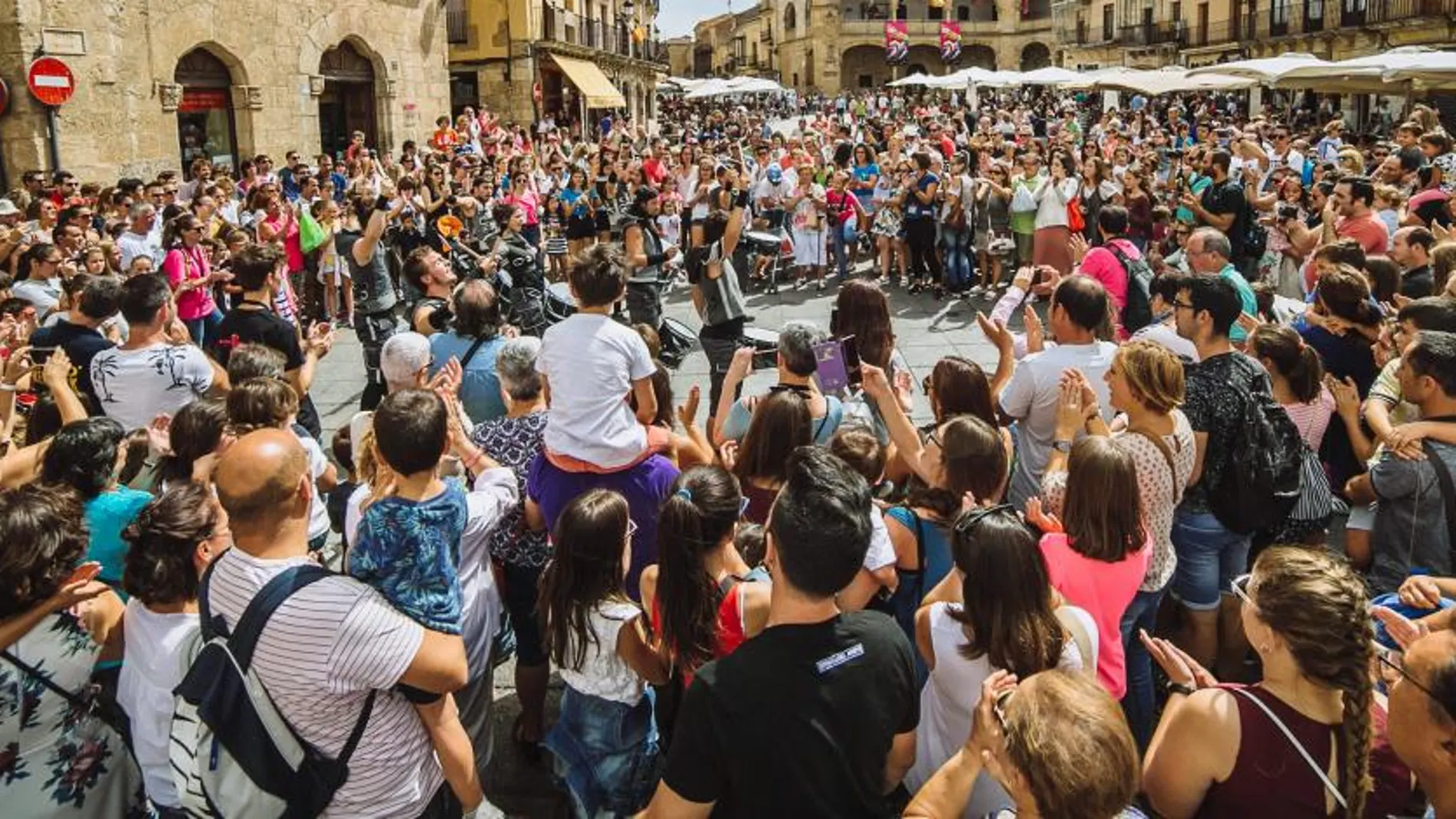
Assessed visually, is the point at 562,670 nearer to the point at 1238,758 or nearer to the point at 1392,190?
the point at 1238,758

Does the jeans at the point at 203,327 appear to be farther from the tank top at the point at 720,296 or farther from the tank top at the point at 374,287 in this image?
the tank top at the point at 720,296

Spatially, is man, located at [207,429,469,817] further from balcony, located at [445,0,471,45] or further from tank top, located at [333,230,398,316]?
balcony, located at [445,0,471,45]

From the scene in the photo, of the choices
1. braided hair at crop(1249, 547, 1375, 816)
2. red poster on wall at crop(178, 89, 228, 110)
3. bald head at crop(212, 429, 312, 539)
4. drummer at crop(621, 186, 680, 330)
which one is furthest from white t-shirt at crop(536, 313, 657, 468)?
red poster on wall at crop(178, 89, 228, 110)

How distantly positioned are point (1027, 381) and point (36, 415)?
425 centimetres

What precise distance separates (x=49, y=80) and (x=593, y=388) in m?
11.8

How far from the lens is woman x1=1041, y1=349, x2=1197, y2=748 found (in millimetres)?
3410

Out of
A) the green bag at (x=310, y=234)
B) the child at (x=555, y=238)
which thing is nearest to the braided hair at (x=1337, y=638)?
the child at (x=555, y=238)

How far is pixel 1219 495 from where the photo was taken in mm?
3740

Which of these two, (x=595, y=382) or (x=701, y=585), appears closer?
(x=701, y=585)

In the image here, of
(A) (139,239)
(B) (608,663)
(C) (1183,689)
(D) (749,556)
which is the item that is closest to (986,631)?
(C) (1183,689)

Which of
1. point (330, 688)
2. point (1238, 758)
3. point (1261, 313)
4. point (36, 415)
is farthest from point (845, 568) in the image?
point (1261, 313)

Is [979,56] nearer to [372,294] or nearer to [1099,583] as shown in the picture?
[372,294]

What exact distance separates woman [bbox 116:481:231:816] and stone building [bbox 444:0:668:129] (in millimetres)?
26424

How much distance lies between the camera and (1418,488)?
3.47m
